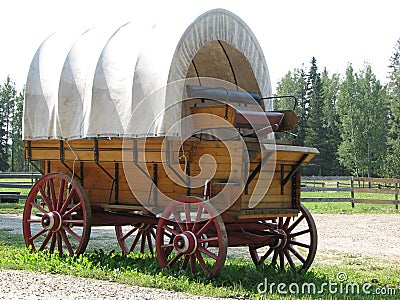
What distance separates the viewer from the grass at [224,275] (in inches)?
302

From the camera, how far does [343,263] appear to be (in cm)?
1094

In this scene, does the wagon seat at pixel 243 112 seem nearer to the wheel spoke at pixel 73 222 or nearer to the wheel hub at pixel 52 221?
the wheel spoke at pixel 73 222

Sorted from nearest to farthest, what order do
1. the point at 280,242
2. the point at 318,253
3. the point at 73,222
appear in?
the point at 73,222, the point at 280,242, the point at 318,253

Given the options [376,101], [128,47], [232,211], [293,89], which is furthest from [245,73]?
[293,89]

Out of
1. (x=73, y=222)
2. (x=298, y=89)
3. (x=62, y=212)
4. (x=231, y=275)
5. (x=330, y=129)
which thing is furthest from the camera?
(x=298, y=89)

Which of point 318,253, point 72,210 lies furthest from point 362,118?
point 72,210

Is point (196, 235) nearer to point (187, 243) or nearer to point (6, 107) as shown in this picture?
point (187, 243)

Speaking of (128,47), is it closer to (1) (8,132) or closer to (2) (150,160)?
(2) (150,160)

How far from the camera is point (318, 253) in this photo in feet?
39.8

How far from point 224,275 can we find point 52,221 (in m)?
2.82

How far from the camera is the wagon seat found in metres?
8.48

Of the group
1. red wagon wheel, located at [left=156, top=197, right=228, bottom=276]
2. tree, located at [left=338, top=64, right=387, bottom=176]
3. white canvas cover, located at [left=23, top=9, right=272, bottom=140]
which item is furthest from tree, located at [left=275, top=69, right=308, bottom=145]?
red wagon wheel, located at [left=156, top=197, right=228, bottom=276]

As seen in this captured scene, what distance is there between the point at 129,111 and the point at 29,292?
2.85 m

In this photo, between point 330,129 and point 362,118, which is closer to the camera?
point 362,118
